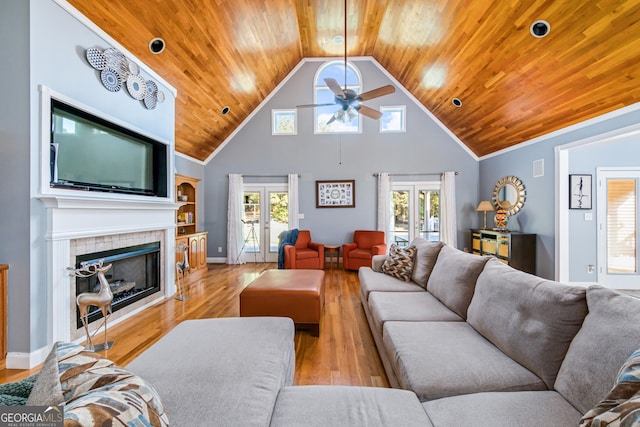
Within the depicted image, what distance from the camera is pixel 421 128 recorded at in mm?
6008

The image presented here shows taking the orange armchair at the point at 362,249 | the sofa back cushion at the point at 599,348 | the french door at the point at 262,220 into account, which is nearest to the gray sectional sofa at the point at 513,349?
the sofa back cushion at the point at 599,348

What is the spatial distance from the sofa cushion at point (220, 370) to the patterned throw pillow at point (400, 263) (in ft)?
5.53

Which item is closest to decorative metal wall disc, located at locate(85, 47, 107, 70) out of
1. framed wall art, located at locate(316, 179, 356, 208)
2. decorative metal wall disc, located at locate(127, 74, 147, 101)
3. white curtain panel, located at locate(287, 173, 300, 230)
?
decorative metal wall disc, located at locate(127, 74, 147, 101)

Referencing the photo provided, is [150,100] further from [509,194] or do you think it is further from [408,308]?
[509,194]

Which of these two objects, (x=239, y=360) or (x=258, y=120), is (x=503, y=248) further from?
(x=258, y=120)

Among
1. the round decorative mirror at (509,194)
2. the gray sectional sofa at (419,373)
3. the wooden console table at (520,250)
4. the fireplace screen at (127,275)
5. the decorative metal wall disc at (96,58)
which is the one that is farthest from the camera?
the round decorative mirror at (509,194)

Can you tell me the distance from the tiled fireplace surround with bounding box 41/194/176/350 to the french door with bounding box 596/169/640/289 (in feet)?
22.1

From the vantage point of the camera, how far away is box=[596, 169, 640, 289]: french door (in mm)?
4207

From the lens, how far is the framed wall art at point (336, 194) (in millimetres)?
6129

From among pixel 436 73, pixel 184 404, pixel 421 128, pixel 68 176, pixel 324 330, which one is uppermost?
pixel 436 73

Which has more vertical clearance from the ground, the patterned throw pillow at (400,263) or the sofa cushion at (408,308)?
the patterned throw pillow at (400,263)

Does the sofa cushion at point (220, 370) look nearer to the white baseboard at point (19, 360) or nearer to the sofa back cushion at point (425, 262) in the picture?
the white baseboard at point (19, 360)

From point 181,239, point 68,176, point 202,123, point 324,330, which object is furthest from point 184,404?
point 202,123

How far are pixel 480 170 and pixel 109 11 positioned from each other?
6.79 metres
